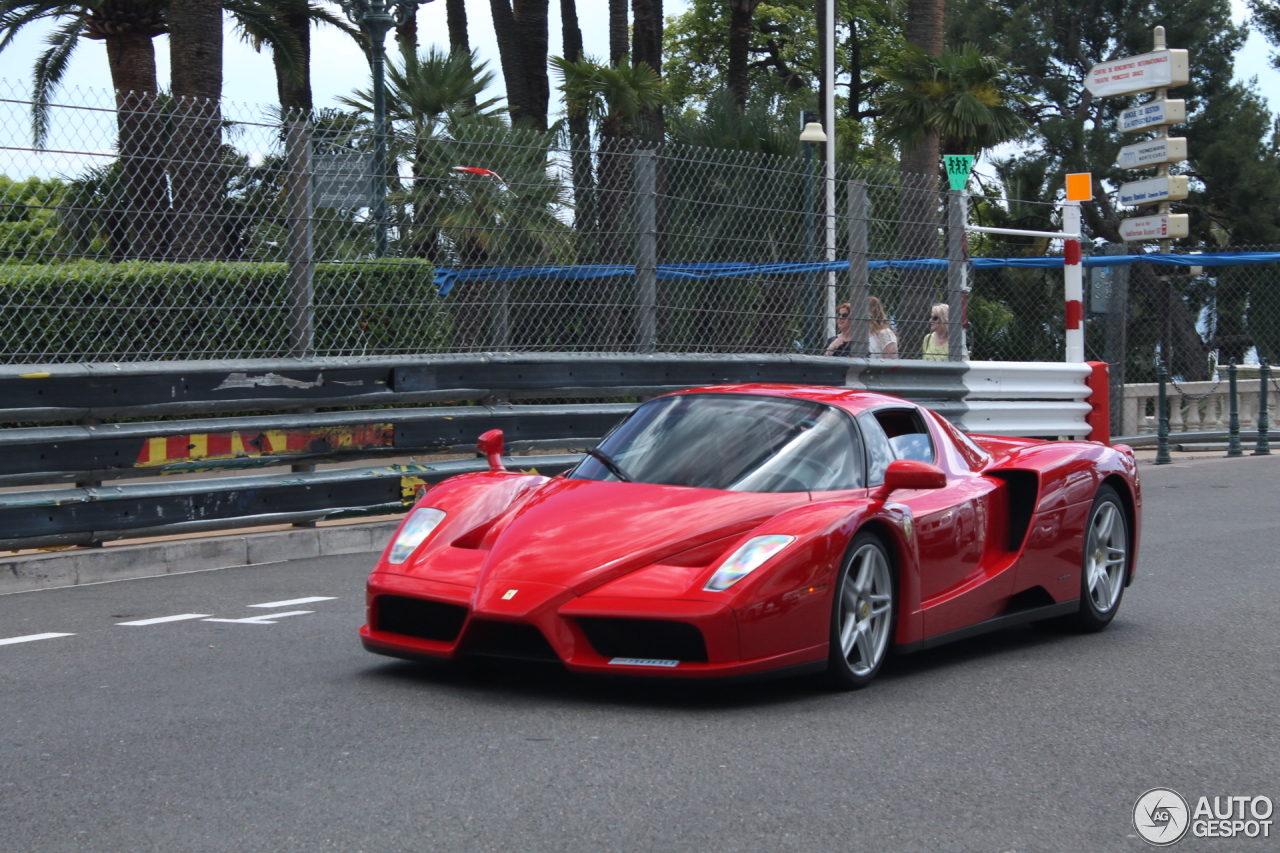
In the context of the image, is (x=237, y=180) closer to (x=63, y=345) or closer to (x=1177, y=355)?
(x=63, y=345)

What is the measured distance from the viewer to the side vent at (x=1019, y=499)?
6.24 m

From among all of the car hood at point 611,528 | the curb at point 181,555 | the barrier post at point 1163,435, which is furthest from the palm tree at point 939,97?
the car hood at point 611,528

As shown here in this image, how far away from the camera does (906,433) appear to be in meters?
6.19

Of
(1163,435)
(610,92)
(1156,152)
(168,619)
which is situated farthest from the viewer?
(610,92)

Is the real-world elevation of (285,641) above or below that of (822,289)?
below

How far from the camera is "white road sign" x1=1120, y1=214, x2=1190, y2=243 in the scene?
20.6 m

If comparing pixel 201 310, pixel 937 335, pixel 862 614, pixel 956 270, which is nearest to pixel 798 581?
pixel 862 614

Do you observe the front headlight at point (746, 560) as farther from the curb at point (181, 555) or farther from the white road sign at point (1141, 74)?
the white road sign at point (1141, 74)

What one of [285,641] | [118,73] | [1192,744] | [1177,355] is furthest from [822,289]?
[1177,355]

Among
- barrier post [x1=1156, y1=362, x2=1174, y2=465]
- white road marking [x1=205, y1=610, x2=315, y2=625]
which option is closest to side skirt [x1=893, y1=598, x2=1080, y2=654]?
white road marking [x1=205, y1=610, x2=315, y2=625]

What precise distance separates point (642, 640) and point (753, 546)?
50 cm

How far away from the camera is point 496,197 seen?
9617 millimetres

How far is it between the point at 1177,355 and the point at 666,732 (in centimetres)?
2006

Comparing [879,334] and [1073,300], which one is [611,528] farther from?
[1073,300]
